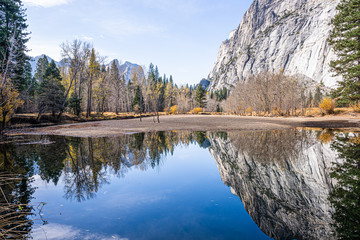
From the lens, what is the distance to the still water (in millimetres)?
3906

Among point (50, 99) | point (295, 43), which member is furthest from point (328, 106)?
point (295, 43)

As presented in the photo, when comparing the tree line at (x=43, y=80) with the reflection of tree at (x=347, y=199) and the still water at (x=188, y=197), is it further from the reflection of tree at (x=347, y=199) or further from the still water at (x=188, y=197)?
the reflection of tree at (x=347, y=199)

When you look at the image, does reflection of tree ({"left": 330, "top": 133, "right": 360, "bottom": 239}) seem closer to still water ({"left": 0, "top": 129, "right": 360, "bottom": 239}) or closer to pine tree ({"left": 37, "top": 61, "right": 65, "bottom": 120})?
still water ({"left": 0, "top": 129, "right": 360, "bottom": 239})

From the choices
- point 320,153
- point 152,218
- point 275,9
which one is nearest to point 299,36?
point 275,9

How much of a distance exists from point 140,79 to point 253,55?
18300 centimetres

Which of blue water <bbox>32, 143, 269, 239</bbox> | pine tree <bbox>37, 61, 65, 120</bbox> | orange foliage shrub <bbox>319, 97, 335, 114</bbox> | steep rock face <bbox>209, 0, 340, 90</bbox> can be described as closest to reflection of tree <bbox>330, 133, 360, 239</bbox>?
blue water <bbox>32, 143, 269, 239</bbox>

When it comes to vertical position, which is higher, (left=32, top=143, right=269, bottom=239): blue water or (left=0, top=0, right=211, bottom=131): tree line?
(left=0, top=0, right=211, bottom=131): tree line

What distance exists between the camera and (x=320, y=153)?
10133mm

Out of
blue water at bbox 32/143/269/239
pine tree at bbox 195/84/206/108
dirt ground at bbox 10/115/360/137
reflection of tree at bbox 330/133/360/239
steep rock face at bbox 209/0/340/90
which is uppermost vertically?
steep rock face at bbox 209/0/340/90

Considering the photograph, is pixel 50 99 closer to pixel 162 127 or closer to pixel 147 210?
pixel 162 127

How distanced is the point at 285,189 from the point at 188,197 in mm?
3108

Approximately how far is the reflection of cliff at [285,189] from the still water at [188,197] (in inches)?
0.9

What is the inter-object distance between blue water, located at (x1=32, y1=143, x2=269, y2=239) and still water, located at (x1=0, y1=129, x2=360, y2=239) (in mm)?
23

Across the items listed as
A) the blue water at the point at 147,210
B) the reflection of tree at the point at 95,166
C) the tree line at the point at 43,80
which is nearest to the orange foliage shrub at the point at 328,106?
the tree line at the point at 43,80
